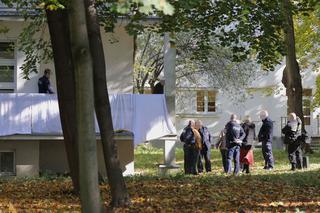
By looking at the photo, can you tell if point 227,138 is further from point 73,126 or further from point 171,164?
point 73,126

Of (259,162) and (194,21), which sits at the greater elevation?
(194,21)

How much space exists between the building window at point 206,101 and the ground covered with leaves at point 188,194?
24496mm

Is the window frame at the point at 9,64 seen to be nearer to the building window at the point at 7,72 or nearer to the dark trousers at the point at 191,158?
the building window at the point at 7,72

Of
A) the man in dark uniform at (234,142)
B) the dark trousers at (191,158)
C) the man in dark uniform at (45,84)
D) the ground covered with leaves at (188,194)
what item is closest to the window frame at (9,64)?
the man in dark uniform at (45,84)

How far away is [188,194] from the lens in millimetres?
11961

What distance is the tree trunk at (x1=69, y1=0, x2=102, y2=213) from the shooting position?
25.3 ft

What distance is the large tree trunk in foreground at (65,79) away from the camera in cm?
1145

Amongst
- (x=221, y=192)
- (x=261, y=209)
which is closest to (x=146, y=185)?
(x=221, y=192)

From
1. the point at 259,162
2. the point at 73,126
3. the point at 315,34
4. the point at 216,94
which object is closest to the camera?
the point at 73,126

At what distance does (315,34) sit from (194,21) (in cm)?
1704

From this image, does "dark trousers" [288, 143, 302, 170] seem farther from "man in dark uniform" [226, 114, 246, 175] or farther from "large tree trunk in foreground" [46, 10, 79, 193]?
"large tree trunk in foreground" [46, 10, 79, 193]

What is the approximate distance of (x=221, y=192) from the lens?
39.8ft

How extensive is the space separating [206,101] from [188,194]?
28610 mm

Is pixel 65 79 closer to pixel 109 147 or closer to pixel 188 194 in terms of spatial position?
pixel 109 147
